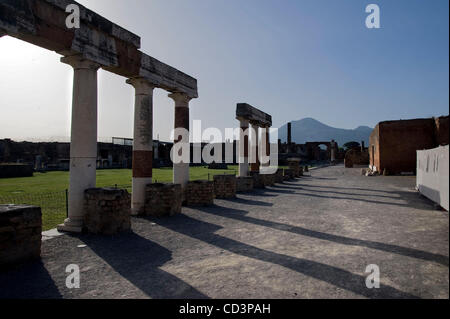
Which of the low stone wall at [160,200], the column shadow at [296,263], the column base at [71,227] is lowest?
the column shadow at [296,263]

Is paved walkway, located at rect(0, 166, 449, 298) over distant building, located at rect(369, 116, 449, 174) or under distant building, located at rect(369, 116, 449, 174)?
under

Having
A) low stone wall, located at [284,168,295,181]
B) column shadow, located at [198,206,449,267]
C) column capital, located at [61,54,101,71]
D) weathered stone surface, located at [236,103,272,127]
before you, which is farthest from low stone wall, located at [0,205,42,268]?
low stone wall, located at [284,168,295,181]

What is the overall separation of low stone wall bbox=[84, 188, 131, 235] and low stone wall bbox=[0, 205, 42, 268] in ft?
5.06

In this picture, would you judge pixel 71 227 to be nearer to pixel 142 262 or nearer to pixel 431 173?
pixel 142 262

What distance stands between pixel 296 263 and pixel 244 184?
10750 mm

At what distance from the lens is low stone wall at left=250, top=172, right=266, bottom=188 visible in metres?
16.8

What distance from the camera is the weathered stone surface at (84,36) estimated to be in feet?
17.6

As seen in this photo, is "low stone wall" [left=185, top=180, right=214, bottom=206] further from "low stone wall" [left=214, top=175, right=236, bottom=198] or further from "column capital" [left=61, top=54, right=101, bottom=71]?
"column capital" [left=61, top=54, right=101, bottom=71]

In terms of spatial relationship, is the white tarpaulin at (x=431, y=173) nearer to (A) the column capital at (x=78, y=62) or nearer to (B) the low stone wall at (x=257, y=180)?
(B) the low stone wall at (x=257, y=180)

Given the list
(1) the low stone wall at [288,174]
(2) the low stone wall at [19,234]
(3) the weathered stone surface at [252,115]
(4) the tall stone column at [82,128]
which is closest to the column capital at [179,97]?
(4) the tall stone column at [82,128]

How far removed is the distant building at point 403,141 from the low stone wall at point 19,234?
86.4 ft

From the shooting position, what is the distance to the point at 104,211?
21.1ft
